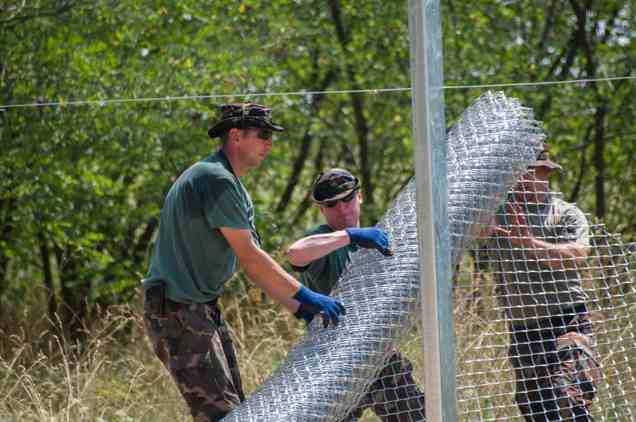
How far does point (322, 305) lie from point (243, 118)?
30.9 inches

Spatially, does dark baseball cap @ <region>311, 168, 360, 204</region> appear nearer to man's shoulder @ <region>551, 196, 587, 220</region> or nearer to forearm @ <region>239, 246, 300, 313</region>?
forearm @ <region>239, 246, 300, 313</region>

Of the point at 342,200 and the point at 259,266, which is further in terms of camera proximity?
the point at 342,200

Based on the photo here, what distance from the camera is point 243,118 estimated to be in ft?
12.1

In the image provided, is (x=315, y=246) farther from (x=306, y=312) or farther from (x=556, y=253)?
(x=556, y=253)

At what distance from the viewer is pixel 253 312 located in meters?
7.20

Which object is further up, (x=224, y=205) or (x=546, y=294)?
(x=224, y=205)

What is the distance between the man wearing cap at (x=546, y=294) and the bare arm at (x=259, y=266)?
2.68 feet

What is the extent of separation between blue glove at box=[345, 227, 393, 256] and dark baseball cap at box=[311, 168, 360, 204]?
51 centimetres

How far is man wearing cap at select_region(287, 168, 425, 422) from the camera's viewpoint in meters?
3.63

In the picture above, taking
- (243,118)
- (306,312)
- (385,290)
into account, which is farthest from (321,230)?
(385,290)

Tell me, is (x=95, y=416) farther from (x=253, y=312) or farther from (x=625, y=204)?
(x=625, y=204)

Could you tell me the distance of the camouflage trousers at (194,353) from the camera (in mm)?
3572

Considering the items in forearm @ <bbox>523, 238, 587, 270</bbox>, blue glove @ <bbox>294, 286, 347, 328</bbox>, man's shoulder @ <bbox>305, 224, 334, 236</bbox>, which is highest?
man's shoulder @ <bbox>305, 224, 334, 236</bbox>

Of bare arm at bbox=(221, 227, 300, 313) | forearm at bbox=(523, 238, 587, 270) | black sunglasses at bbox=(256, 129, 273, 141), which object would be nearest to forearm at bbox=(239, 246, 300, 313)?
bare arm at bbox=(221, 227, 300, 313)
